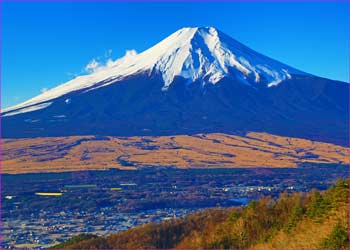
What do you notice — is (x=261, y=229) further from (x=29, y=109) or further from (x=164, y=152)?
(x=29, y=109)

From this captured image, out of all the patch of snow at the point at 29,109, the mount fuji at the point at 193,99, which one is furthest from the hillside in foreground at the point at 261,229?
the patch of snow at the point at 29,109

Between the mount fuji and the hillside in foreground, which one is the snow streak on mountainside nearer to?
the mount fuji

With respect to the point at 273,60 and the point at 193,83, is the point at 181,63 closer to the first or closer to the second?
the point at 193,83

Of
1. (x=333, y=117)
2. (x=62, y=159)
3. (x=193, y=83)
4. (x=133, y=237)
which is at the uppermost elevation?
(x=193, y=83)

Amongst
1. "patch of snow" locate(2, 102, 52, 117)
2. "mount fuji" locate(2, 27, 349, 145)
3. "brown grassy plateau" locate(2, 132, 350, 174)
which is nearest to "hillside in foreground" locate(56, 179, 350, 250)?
"brown grassy plateau" locate(2, 132, 350, 174)

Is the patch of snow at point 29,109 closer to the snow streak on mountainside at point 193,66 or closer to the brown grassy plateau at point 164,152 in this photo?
the snow streak on mountainside at point 193,66

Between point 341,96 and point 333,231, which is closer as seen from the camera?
point 333,231

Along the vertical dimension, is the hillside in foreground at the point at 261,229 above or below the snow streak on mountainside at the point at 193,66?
below

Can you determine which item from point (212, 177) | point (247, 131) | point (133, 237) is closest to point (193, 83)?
point (247, 131)
